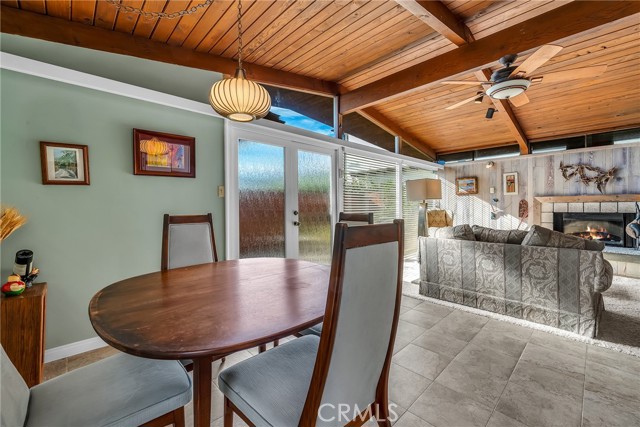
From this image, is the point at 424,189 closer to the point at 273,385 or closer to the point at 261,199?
the point at 261,199

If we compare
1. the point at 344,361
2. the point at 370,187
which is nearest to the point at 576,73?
the point at 370,187

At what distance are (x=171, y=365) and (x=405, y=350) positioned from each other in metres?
1.69

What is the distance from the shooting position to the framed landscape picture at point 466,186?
6.32 m

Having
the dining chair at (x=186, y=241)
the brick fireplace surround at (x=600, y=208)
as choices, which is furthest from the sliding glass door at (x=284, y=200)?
the brick fireplace surround at (x=600, y=208)

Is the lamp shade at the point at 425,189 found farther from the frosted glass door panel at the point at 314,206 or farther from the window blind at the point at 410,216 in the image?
the window blind at the point at 410,216

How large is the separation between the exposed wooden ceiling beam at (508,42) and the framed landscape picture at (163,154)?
2.50m

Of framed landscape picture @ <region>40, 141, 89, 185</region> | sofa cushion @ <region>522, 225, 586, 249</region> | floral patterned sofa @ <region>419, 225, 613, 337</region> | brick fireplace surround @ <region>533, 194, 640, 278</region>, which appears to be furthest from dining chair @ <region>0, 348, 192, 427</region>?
brick fireplace surround @ <region>533, 194, 640, 278</region>

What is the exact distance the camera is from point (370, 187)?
496 centimetres

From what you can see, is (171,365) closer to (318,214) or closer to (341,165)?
(318,214)

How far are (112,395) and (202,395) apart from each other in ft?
1.03

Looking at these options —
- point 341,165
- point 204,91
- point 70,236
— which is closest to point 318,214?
point 341,165

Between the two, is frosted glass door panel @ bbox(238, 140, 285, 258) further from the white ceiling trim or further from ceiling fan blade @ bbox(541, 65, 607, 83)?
ceiling fan blade @ bbox(541, 65, 607, 83)

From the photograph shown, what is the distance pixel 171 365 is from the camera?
115cm

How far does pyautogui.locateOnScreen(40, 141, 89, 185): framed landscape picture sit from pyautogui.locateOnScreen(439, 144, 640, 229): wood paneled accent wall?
6.70 m
